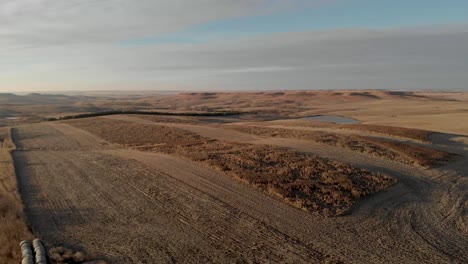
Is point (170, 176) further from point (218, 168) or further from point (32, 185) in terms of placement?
point (32, 185)

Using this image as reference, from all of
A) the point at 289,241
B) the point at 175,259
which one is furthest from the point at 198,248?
the point at 289,241

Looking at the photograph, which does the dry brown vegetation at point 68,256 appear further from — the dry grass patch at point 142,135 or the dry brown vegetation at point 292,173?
the dry grass patch at point 142,135

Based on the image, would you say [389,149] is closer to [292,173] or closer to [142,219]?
[292,173]

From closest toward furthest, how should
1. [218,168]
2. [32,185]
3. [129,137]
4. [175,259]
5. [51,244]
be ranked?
[175,259] → [51,244] → [32,185] → [218,168] → [129,137]

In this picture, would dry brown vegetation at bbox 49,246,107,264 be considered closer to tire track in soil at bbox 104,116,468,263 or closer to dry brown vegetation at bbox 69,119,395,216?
Answer: tire track in soil at bbox 104,116,468,263

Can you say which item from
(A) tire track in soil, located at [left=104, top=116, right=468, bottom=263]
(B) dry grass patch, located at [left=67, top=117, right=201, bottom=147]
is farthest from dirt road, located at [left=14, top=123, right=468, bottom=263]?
(B) dry grass patch, located at [left=67, top=117, right=201, bottom=147]

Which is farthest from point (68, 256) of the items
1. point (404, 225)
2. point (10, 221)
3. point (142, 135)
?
point (142, 135)
